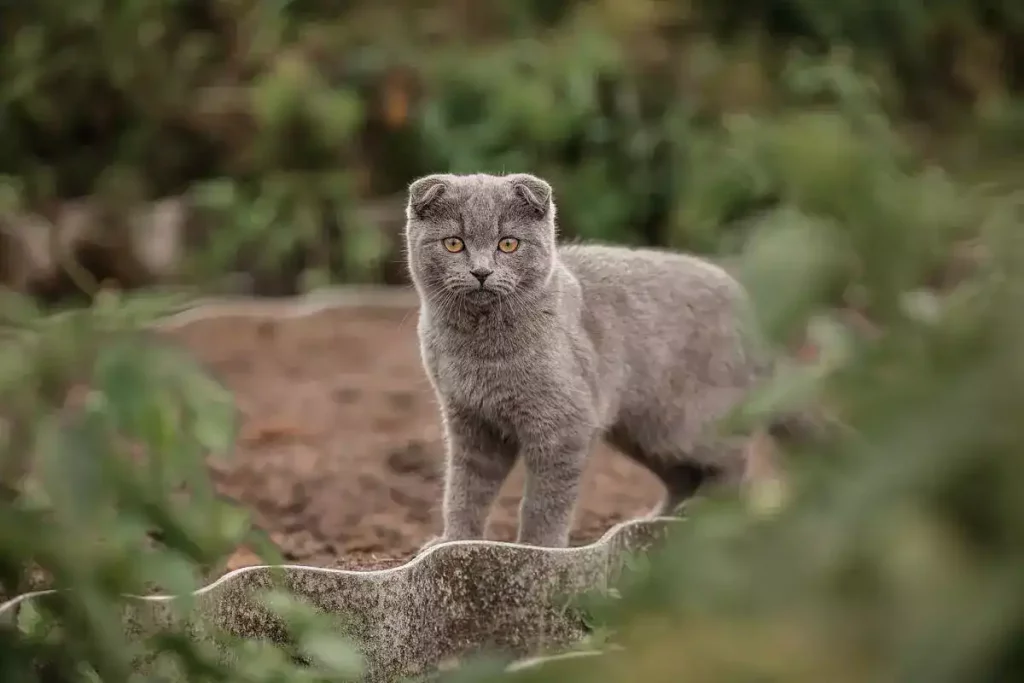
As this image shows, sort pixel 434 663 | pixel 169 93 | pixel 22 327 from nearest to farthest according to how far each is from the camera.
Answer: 1. pixel 22 327
2. pixel 434 663
3. pixel 169 93

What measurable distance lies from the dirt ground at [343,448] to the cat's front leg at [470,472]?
142mm

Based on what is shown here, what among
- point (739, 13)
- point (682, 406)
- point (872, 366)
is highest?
point (739, 13)

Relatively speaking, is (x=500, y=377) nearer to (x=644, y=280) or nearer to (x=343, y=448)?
(x=644, y=280)

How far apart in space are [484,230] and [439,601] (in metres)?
0.68

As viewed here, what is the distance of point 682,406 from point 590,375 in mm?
268

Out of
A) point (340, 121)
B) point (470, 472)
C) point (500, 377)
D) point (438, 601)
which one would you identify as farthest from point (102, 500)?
point (340, 121)

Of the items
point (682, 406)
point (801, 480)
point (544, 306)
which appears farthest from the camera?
point (682, 406)

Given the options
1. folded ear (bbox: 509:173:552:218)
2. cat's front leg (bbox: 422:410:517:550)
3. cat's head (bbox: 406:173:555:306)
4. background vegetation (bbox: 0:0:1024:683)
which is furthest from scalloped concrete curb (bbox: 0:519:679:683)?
folded ear (bbox: 509:173:552:218)

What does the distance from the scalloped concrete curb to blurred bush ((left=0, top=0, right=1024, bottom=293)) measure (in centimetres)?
180

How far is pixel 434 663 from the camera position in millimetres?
1952

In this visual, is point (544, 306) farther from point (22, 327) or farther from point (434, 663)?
point (22, 327)

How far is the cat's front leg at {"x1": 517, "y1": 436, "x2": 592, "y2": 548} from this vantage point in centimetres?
239

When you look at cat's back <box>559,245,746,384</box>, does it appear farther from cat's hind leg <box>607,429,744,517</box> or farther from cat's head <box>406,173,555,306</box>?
cat's head <box>406,173,555,306</box>

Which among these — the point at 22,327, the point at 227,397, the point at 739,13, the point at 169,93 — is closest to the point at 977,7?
the point at 739,13
